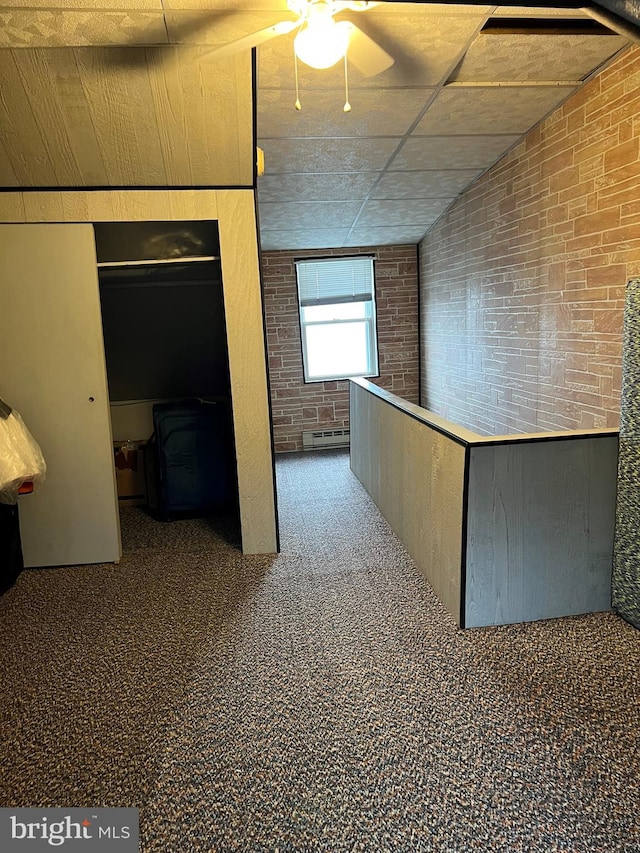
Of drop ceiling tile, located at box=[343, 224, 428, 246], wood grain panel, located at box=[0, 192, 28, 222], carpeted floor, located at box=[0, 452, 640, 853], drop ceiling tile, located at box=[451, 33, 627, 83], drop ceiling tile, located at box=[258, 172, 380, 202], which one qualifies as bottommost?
carpeted floor, located at box=[0, 452, 640, 853]

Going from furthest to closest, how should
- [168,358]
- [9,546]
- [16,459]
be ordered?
[168,358] → [9,546] → [16,459]

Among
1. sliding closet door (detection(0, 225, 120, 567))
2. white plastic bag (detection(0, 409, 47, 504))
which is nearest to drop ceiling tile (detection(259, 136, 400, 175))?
sliding closet door (detection(0, 225, 120, 567))

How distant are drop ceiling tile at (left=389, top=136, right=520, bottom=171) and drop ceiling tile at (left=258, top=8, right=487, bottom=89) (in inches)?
30.5

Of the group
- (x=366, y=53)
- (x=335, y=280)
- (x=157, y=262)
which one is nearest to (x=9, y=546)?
(x=157, y=262)

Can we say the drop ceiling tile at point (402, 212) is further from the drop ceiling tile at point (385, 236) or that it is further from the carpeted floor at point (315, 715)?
the carpeted floor at point (315, 715)

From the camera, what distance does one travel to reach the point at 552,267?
3.32m

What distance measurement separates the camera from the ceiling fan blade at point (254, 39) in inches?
65.9

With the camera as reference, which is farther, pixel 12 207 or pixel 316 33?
pixel 12 207

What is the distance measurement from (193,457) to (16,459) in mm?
1289

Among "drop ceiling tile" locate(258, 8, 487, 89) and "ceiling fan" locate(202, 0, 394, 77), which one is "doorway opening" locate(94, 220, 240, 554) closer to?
"drop ceiling tile" locate(258, 8, 487, 89)

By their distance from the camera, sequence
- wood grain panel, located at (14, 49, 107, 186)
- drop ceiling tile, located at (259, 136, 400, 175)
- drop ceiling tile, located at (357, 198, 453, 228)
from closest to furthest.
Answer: wood grain panel, located at (14, 49, 107, 186) → drop ceiling tile, located at (259, 136, 400, 175) → drop ceiling tile, located at (357, 198, 453, 228)

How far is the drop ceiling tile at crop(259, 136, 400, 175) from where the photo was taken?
3445 millimetres

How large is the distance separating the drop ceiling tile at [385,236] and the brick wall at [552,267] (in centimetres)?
45

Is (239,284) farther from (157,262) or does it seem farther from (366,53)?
(366,53)
